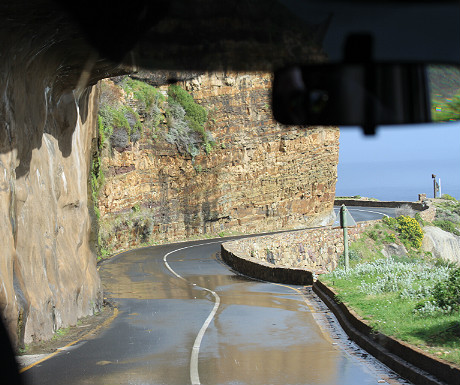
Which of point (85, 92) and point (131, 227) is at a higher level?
point (85, 92)

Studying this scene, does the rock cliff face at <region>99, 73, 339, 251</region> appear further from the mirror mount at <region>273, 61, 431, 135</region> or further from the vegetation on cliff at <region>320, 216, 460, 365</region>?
the mirror mount at <region>273, 61, 431, 135</region>

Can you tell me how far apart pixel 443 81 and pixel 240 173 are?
52510mm

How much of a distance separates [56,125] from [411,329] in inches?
351

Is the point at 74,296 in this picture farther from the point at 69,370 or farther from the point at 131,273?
the point at 131,273

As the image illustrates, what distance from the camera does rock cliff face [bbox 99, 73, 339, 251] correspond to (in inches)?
2071

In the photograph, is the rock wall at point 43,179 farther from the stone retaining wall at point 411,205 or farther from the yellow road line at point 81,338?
the stone retaining wall at point 411,205

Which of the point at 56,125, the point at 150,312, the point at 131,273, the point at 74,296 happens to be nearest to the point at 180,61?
the point at 56,125

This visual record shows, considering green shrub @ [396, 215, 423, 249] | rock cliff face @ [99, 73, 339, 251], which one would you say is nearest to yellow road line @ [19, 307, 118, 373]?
rock cliff face @ [99, 73, 339, 251]

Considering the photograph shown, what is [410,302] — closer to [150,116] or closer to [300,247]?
[300,247]

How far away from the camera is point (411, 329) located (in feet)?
39.5

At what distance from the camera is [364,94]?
523cm

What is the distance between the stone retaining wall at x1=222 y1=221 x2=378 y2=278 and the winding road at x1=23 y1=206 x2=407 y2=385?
1489 cm

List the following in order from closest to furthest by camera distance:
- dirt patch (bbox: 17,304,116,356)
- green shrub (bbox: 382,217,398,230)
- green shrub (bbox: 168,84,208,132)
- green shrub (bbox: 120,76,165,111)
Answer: dirt patch (bbox: 17,304,116,356) < green shrub (bbox: 120,76,165,111) < green shrub (bbox: 382,217,398,230) < green shrub (bbox: 168,84,208,132)

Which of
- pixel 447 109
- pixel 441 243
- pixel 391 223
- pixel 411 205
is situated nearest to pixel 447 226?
pixel 441 243
